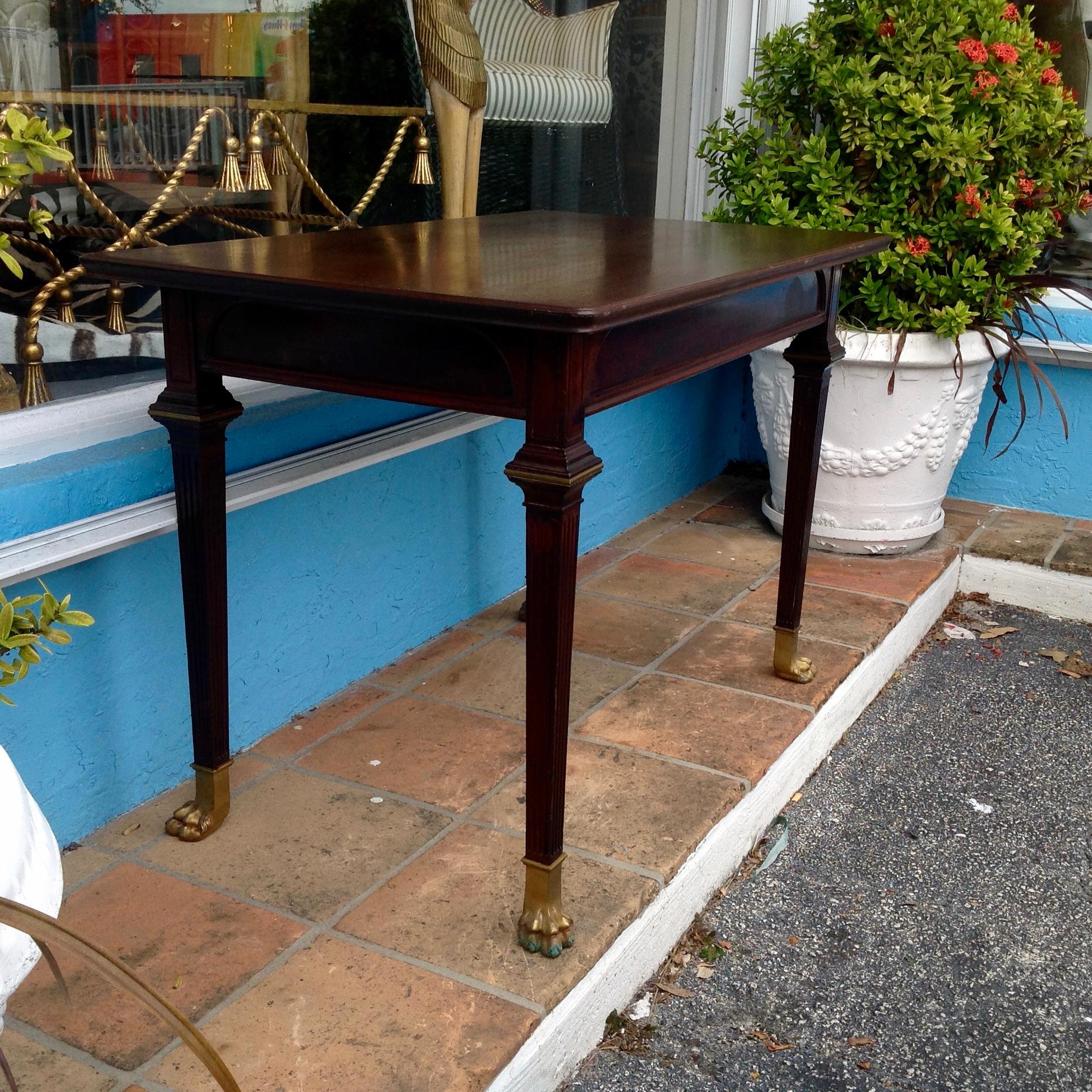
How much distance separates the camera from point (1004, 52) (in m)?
3.02

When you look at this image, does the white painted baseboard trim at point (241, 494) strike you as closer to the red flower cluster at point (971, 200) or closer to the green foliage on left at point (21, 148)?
the green foliage on left at point (21, 148)

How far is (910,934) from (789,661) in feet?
2.29

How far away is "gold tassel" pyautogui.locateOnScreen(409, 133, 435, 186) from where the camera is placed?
2852 millimetres

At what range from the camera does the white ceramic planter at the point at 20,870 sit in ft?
2.73

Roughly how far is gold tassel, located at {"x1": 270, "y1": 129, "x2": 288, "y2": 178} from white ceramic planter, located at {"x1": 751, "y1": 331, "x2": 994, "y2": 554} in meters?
1.42

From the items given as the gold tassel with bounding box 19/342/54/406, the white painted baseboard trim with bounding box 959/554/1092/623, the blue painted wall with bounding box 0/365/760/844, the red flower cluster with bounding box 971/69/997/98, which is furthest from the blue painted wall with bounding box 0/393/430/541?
the white painted baseboard trim with bounding box 959/554/1092/623

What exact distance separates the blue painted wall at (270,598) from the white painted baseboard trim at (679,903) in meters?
0.86

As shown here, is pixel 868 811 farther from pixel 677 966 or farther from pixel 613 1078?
pixel 613 1078

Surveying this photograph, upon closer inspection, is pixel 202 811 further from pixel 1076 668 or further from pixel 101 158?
pixel 1076 668

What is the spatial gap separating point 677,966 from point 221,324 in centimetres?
121

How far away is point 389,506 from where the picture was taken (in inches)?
101

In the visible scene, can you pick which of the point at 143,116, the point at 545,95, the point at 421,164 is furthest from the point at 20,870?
the point at 545,95

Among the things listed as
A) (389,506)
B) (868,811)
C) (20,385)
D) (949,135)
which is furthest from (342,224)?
(868,811)

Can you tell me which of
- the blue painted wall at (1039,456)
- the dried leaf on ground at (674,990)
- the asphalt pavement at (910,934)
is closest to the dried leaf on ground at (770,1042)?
the asphalt pavement at (910,934)
